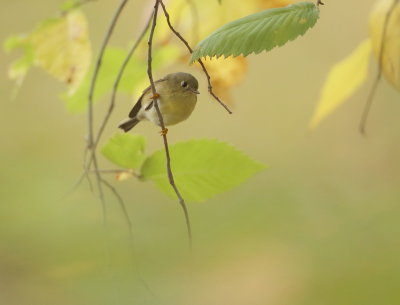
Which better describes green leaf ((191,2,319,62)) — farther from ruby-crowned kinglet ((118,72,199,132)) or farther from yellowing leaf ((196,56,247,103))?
yellowing leaf ((196,56,247,103))

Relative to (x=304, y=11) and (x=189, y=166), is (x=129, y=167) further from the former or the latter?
(x=304, y=11)

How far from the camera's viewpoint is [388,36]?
0.46 m

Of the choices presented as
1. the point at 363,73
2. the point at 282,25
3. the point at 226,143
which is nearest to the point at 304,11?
the point at 282,25

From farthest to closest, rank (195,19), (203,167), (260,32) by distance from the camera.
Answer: (195,19)
(203,167)
(260,32)

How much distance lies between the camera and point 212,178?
41cm

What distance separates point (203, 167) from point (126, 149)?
57 mm

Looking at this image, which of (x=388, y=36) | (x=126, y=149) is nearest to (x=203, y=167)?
(x=126, y=149)

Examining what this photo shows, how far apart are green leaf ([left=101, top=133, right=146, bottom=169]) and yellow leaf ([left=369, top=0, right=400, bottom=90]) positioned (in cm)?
18

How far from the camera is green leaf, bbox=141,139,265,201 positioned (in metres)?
0.41

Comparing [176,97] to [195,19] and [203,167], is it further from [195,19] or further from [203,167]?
[195,19]

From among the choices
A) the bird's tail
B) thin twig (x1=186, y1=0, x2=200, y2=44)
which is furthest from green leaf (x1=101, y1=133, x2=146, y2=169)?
thin twig (x1=186, y1=0, x2=200, y2=44)

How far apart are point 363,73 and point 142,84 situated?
20 cm

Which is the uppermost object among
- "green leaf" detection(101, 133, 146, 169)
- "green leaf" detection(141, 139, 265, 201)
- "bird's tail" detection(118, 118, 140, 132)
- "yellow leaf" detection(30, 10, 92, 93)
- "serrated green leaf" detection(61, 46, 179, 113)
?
"yellow leaf" detection(30, 10, 92, 93)

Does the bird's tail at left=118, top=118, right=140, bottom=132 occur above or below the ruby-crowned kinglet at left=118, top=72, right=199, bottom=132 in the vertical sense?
below
